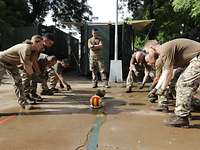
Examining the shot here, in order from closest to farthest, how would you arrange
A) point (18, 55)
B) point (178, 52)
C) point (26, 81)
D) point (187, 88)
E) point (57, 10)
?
point (187, 88)
point (178, 52)
point (18, 55)
point (26, 81)
point (57, 10)

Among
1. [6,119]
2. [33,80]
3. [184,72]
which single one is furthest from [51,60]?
[184,72]

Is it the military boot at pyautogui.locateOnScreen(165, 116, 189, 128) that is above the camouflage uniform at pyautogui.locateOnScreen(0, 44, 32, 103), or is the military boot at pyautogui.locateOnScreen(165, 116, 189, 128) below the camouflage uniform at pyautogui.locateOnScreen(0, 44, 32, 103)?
below

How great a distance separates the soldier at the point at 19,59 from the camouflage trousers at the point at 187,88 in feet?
9.82

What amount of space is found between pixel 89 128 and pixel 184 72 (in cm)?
174

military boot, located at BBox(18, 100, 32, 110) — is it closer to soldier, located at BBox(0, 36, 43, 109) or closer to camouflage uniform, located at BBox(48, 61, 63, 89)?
soldier, located at BBox(0, 36, 43, 109)

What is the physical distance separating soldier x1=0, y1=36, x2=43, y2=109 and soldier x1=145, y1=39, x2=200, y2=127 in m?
2.59

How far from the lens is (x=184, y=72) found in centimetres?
693

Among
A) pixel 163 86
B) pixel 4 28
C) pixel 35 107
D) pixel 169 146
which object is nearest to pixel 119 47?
pixel 4 28

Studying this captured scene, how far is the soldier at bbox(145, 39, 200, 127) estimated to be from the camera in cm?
679

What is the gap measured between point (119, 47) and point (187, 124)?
11973mm

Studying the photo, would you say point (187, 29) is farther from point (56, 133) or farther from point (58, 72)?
point (56, 133)

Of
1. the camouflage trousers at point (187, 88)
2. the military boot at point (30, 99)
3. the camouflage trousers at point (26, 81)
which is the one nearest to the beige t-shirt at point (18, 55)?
the camouflage trousers at point (26, 81)

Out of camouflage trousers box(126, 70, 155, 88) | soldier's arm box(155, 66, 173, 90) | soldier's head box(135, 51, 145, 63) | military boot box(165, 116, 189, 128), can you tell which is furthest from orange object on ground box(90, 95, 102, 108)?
camouflage trousers box(126, 70, 155, 88)

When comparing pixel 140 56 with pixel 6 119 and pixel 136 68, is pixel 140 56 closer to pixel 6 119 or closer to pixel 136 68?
pixel 136 68
